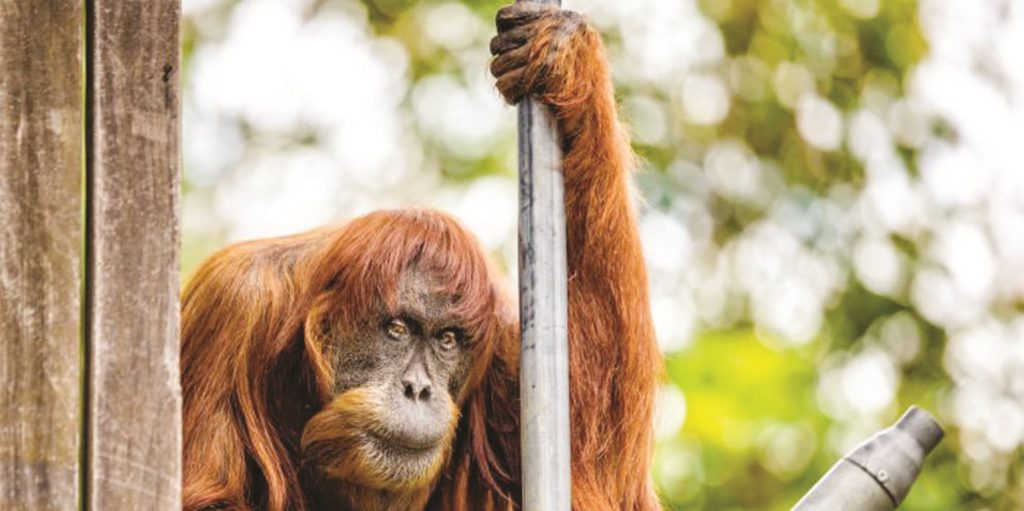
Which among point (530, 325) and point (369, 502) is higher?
point (530, 325)

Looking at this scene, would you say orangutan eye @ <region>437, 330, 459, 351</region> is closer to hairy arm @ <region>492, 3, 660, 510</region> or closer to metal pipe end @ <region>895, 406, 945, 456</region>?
hairy arm @ <region>492, 3, 660, 510</region>

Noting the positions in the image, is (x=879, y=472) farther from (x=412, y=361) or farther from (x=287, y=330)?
(x=287, y=330)

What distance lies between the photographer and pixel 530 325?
10.4 ft

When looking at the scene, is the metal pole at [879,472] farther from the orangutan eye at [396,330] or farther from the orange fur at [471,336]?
the orangutan eye at [396,330]

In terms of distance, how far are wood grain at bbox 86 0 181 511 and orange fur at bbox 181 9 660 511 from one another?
1145mm

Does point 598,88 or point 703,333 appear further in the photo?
point 703,333

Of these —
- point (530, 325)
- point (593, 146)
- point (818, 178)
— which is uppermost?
point (818, 178)

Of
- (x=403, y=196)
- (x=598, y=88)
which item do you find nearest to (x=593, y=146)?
(x=598, y=88)

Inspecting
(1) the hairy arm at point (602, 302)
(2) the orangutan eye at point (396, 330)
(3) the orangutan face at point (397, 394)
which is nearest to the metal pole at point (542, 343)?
(1) the hairy arm at point (602, 302)

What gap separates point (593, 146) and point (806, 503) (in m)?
0.98

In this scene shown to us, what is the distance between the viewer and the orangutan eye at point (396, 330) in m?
4.13

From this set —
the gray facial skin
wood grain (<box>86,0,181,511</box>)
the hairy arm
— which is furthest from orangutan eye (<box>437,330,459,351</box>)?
wood grain (<box>86,0,181,511</box>)

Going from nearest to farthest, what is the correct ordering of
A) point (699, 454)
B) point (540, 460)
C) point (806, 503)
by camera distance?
point (540, 460)
point (806, 503)
point (699, 454)

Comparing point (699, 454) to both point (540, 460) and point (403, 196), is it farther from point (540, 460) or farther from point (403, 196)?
point (540, 460)
